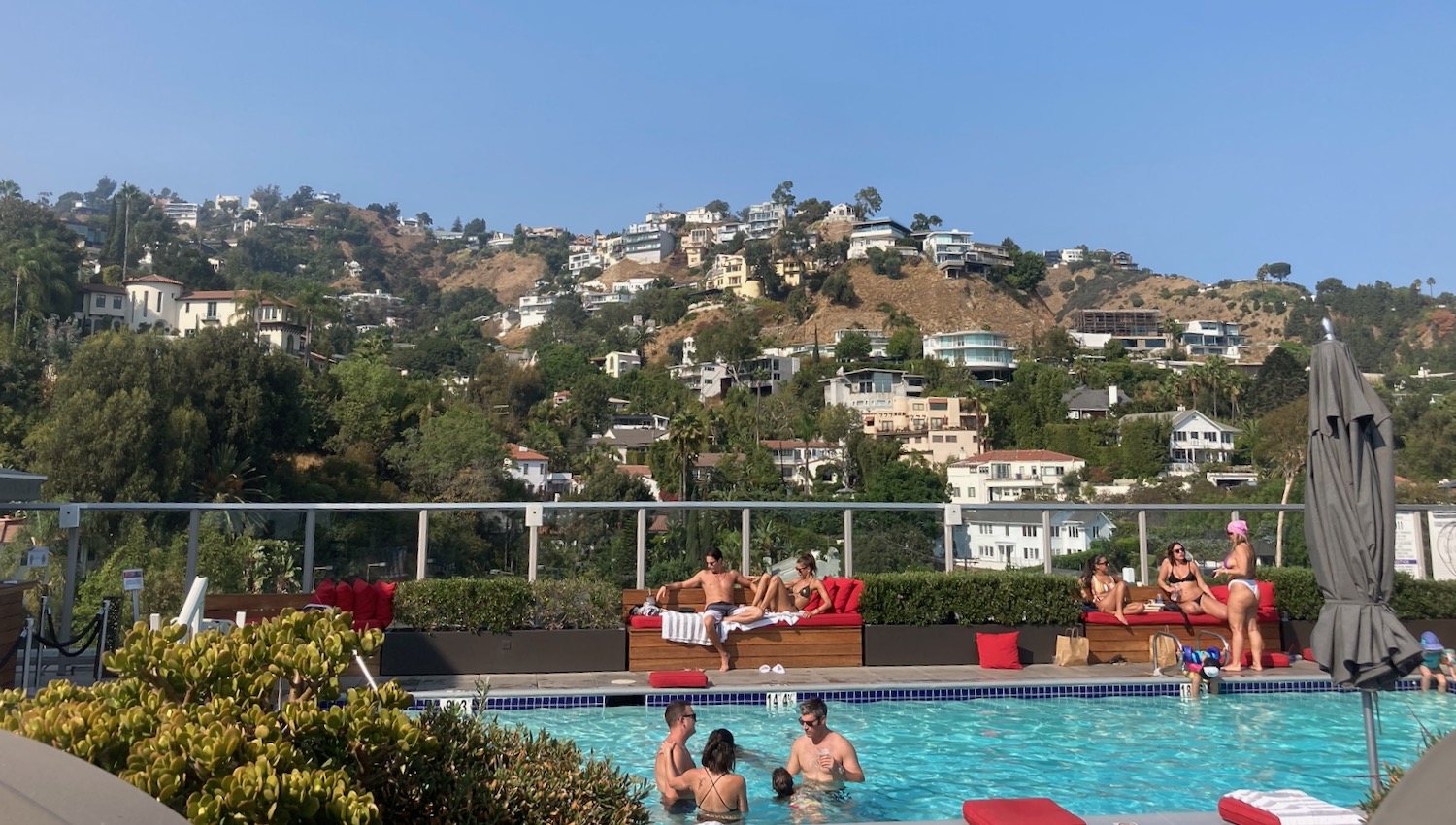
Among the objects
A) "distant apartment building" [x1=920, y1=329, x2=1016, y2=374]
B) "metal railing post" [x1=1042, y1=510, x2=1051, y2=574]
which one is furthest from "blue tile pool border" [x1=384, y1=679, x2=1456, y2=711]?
"distant apartment building" [x1=920, y1=329, x2=1016, y2=374]

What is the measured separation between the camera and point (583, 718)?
312 inches

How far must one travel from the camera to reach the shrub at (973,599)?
9523mm

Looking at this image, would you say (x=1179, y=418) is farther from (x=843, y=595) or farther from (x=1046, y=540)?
(x=843, y=595)

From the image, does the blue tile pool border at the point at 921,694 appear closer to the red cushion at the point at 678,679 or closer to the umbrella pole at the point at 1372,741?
the red cushion at the point at 678,679

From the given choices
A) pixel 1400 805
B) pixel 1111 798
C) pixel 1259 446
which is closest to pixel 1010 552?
pixel 1111 798

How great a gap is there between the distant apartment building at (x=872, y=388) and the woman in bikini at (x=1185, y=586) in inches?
3553

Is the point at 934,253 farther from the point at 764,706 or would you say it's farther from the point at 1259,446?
the point at 764,706

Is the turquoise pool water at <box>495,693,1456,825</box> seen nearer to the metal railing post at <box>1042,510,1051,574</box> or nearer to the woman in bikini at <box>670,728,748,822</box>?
the woman in bikini at <box>670,728,748,822</box>

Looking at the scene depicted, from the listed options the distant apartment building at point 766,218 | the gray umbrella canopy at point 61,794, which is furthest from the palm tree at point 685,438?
the distant apartment building at point 766,218

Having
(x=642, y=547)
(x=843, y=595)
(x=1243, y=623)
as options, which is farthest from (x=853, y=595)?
(x=1243, y=623)

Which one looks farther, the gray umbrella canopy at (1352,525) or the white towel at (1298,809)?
the gray umbrella canopy at (1352,525)

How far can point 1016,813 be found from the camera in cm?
416

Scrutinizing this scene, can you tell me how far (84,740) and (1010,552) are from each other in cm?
925

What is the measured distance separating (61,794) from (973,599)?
28.0ft
